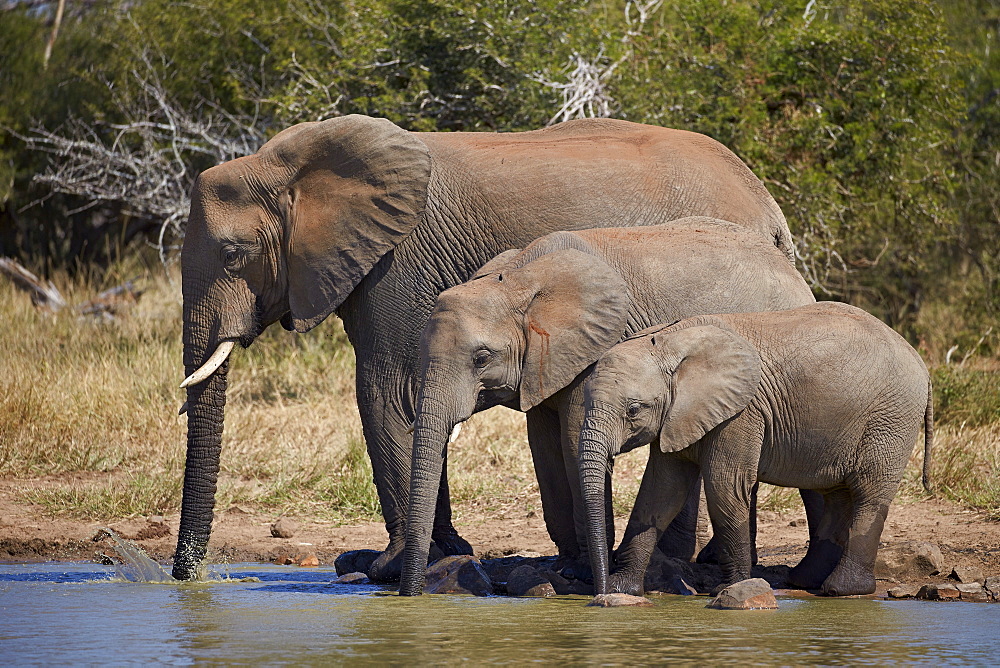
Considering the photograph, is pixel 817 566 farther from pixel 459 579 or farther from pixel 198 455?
pixel 198 455

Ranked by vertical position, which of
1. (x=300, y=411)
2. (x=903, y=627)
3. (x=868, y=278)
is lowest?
(x=903, y=627)

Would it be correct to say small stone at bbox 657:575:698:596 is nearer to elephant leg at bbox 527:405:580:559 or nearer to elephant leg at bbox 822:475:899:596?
elephant leg at bbox 527:405:580:559

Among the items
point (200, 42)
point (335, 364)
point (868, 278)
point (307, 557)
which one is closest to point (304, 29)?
point (200, 42)

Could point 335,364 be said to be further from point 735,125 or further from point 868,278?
point 868,278

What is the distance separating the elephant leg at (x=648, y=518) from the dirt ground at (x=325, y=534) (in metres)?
1.42

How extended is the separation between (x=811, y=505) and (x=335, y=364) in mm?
5374

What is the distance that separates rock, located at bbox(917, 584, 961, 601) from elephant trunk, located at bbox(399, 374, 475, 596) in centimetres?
225

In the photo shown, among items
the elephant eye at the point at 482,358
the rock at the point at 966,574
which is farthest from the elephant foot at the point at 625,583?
the rock at the point at 966,574

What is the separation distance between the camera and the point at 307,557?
8.54m

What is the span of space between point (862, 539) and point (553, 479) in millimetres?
1513

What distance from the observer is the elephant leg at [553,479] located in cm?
736

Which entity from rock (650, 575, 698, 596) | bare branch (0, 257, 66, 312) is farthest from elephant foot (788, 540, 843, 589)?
bare branch (0, 257, 66, 312)

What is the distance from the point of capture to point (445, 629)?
593 centimetres

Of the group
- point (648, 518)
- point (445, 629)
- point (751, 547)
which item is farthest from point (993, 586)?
point (445, 629)
